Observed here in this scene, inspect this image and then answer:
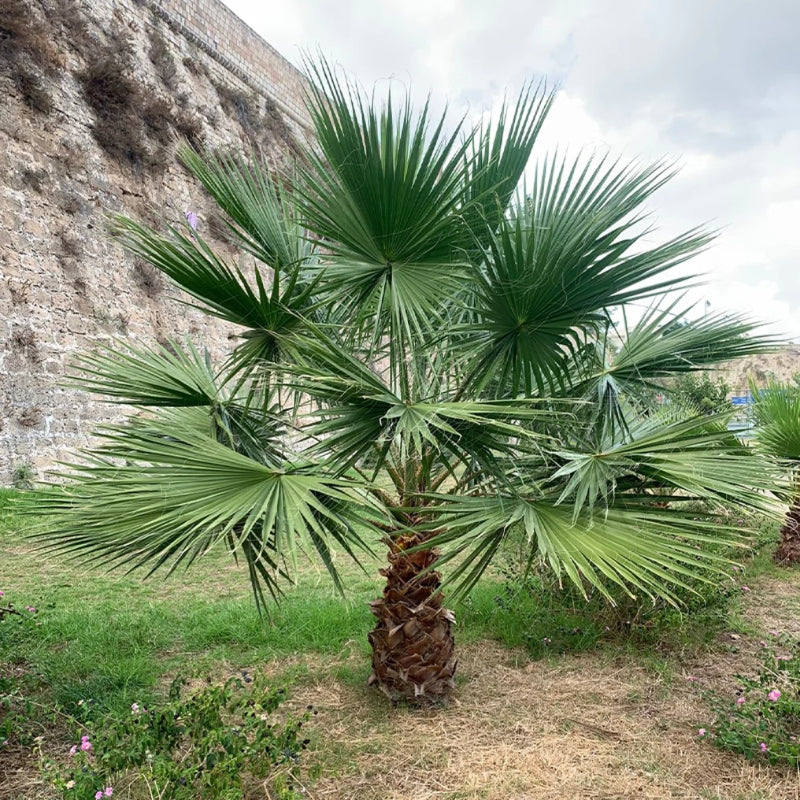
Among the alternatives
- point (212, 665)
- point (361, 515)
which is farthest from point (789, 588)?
point (212, 665)

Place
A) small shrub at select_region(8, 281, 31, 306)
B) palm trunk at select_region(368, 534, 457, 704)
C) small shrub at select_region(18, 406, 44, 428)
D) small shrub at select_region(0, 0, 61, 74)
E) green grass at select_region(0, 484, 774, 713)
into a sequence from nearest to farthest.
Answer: palm trunk at select_region(368, 534, 457, 704) < green grass at select_region(0, 484, 774, 713) < small shrub at select_region(18, 406, 44, 428) < small shrub at select_region(8, 281, 31, 306) < small shrub at select_region(0, 0, 61, 74)

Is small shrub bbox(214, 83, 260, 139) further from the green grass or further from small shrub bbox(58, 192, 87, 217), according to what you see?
the green grass

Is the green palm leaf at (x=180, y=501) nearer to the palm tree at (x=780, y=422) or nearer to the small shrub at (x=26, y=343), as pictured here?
the palm tree at (x=780, y=422)

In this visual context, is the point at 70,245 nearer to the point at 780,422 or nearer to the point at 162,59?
the point at 162,59

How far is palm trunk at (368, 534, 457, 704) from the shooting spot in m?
2.89

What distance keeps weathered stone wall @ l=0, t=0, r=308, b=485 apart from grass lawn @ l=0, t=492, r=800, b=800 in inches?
106

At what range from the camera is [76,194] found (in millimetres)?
7949

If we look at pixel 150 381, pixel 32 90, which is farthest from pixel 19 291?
pixel 150 381

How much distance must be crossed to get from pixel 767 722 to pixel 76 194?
29.1ft

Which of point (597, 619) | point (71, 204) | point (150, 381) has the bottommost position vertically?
point (597, 619)

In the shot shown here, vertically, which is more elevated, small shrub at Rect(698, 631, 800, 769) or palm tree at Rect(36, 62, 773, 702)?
palm tree at Rect(36, 62, 773, 702)

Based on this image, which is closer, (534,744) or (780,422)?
(534,744)

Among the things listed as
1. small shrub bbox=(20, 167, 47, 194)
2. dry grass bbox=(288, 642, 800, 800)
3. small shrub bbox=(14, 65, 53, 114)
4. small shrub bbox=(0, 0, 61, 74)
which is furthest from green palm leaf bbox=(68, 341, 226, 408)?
small shrub bbox=(0, 0, 61, 74)

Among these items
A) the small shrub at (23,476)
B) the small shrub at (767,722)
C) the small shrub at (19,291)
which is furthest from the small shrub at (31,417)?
the small shrub at (767,722)
